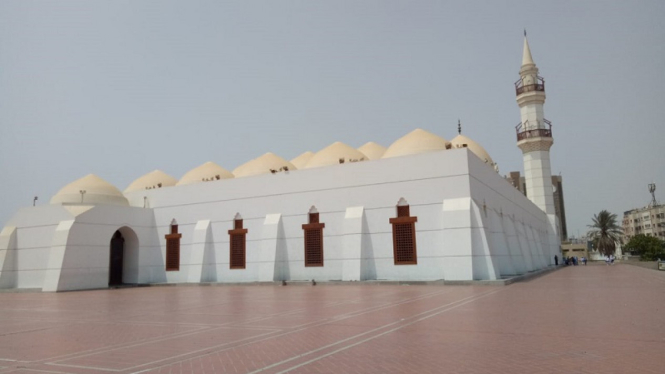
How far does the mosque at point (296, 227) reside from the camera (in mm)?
21359

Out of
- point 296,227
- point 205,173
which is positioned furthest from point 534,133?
point 205,173

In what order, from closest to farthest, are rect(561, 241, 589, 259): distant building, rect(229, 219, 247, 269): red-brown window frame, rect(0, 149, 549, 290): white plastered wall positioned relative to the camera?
1. rect(0, 149, 549, 290): white plastered wall
2. rect(229, 219, 247, 269): red-brown window frame
3. rect(561, 241, 589, 259): distant building

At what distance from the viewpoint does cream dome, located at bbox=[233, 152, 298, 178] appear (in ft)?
106

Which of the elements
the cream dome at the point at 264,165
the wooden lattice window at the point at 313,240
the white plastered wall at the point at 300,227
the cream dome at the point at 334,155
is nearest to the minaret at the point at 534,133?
the white plastered wall at the point at 300,227

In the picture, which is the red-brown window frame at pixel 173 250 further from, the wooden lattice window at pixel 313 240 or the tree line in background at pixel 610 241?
the tree line in background at pixel 610 241

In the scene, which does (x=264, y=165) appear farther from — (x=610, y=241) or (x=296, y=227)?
(x=610, y=241)

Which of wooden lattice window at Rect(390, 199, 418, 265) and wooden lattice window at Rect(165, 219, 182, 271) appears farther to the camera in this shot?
wooden lattice window at Rect(165, 219, 182, 271)

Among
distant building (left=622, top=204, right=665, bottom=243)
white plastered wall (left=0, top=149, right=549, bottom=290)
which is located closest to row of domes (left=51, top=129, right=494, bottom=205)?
white plastered wall (left=0, top=149, right=549, bottom=290)

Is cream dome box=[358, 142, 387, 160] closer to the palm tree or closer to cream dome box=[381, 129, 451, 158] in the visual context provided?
cream dome box=[381, 129, 451, 158]

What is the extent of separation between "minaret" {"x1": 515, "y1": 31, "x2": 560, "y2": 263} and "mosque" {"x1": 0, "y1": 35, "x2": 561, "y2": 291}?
909 cm

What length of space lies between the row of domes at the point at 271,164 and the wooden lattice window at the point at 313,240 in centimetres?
401

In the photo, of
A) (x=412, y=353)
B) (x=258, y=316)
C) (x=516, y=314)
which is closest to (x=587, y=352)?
(x=412, y=353)

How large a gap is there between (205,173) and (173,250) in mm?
7928

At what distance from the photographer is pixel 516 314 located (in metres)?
9.96
